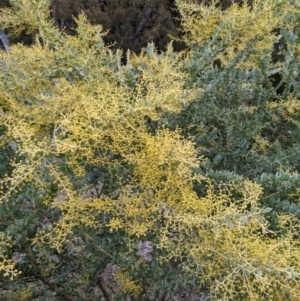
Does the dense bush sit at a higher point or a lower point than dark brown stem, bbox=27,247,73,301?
higher

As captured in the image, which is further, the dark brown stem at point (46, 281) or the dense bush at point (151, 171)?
the dark brown stem at point (46, 281)

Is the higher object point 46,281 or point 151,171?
point 151,171

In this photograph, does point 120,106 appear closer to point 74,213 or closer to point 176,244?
point 74,213

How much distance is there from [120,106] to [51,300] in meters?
1.18

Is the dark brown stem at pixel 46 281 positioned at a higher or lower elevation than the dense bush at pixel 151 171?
lower

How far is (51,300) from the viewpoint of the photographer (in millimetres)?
2100

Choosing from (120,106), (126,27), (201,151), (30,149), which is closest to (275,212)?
(201,151)

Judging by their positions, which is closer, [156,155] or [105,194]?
[156,155]

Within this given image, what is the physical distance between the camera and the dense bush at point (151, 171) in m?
1.28

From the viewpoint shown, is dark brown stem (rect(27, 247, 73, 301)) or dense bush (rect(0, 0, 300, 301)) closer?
dense bush (rect(0, 0, 300, 301))

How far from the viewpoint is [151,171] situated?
4.50 feet

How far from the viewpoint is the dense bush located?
1281 mm

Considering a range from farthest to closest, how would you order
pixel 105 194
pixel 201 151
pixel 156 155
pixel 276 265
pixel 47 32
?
pixel 201 151, pixel 47 32, pixel 105 194, pixel 156 155, pixel 276 265

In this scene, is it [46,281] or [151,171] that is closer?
[151,171]
